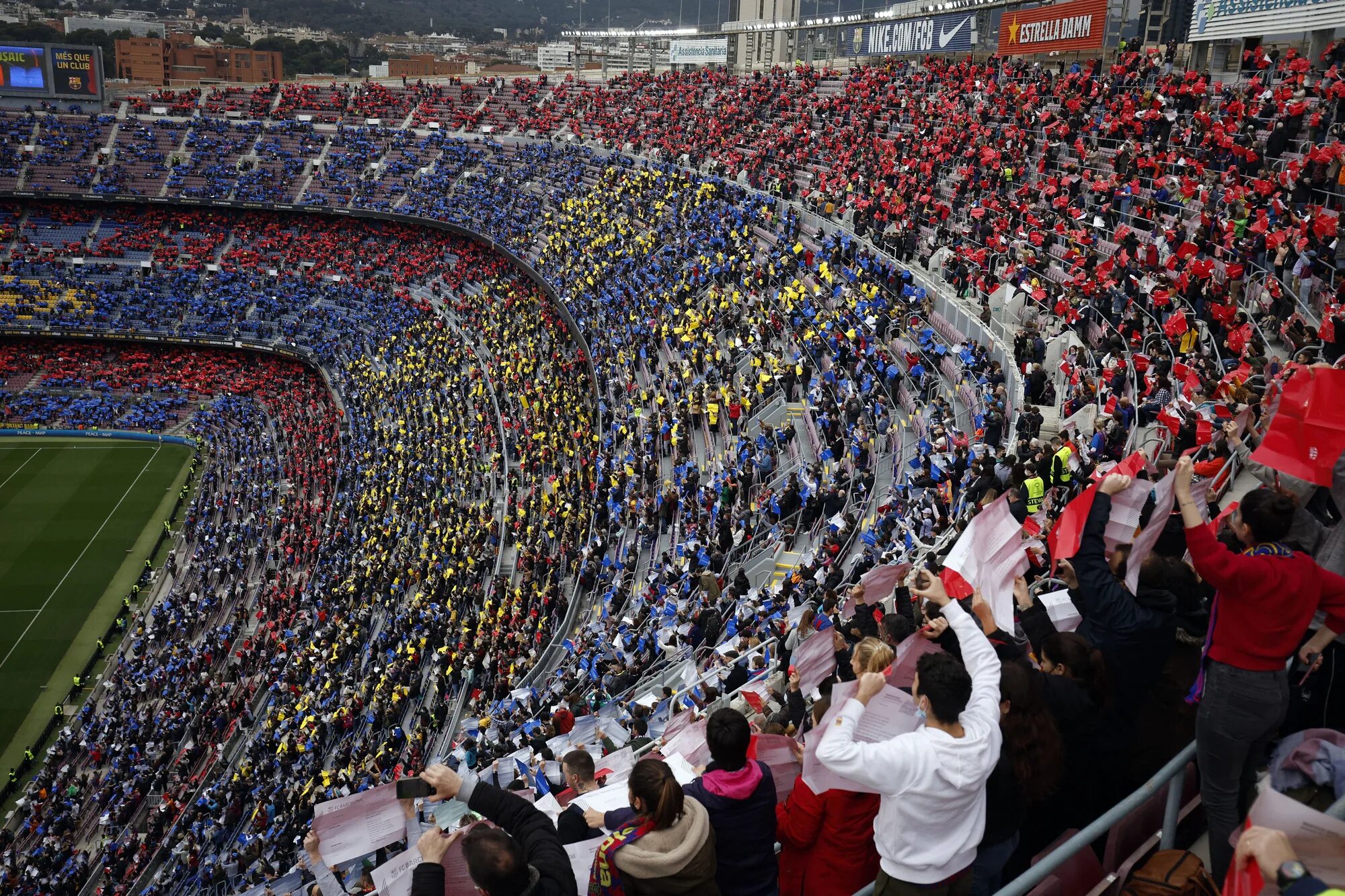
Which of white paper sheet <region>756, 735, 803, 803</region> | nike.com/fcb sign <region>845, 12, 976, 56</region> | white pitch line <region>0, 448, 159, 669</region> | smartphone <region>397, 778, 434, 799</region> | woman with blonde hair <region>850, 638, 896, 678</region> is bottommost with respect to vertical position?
white pitch line <region>0, 448, 159, 669</region>

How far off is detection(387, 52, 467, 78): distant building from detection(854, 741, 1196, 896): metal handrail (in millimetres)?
90695

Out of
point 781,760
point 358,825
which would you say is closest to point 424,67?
point 358,825

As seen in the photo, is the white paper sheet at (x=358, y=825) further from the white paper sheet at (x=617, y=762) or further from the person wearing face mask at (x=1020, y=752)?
the person wearing face mask at (x=1020, y=752)

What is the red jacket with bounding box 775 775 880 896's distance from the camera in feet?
12.5

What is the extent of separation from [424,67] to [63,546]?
6866 centimetres

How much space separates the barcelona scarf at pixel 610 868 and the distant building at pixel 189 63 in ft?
291

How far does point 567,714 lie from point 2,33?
116m

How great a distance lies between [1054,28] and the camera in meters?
28.0

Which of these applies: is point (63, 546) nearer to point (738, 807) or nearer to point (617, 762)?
point (617, 762)

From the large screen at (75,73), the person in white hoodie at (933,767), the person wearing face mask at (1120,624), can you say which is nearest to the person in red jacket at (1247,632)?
the person wearing face mask at (1120,624)

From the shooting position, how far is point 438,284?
42219 millimetres

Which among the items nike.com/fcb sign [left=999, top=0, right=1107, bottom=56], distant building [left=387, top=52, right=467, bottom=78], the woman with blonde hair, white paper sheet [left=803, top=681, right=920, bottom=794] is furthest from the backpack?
distant building [left=387, top=52, right=467, bottom=78]

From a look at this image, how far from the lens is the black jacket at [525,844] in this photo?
358cm

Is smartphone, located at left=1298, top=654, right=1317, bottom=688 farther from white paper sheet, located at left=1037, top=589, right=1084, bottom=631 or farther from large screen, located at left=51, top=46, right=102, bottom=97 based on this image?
large screen, located at left=51, top=46, right=102, bottom=97
